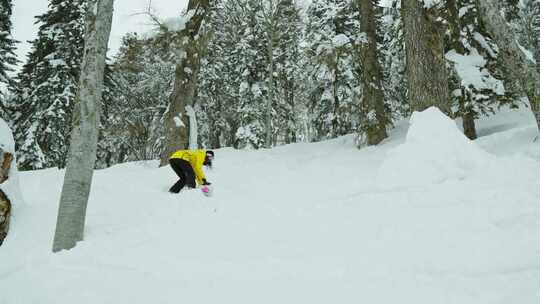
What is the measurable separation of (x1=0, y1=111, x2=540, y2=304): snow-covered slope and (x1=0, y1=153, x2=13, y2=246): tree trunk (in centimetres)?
12

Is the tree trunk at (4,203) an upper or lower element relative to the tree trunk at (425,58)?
lower

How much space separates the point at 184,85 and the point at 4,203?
18.0 feet

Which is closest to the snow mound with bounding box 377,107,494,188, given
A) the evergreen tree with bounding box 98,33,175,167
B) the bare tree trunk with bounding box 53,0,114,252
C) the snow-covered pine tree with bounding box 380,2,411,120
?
the bare tree trunk with bounding box 53,0,114,252

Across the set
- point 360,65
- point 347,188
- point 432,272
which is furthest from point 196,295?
point 360,65

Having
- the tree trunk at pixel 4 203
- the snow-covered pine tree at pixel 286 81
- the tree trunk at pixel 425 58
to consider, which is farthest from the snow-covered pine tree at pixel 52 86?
the tree trunk at pixel 425 58

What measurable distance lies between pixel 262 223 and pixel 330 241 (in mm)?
1014

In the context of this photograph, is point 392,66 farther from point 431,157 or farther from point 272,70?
point 431,157

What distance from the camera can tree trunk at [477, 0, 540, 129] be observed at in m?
4.95

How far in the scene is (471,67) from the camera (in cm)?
814

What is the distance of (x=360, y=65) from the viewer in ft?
33.1

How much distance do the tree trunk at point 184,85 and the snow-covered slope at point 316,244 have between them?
334 centimetres

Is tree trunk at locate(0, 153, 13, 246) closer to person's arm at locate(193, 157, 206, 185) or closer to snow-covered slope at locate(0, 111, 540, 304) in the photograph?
snow-covered slope at locate(0, 111, 540, 304)

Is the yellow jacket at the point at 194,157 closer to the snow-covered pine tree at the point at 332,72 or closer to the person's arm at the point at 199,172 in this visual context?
the person's arm at the point at 199,172

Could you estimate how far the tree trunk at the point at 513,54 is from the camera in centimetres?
495
